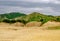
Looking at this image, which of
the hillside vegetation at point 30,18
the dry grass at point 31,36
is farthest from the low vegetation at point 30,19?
the dry grass at point 31,36

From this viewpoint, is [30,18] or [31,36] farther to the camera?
[30,18]

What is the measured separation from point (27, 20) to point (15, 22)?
2.90 metres

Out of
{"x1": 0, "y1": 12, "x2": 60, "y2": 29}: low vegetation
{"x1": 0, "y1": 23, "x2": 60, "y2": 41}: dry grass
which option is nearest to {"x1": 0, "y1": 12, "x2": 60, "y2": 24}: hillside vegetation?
{"x1": 0, "y1": 12, "x2": 60, "y2": 29}: low vegetation

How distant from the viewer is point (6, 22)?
1750 inches

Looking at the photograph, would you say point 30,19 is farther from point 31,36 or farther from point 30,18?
point 31,36

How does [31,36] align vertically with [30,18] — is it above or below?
above

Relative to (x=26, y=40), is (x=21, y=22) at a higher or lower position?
lower

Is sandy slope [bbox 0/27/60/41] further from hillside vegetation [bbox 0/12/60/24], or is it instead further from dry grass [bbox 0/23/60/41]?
hillside vegetation [bbox 0/12/60/24]

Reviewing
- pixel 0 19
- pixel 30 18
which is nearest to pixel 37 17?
pixel 30 18

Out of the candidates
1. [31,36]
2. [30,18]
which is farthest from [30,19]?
[31,36]

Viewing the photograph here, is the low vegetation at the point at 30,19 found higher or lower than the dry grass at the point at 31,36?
lower

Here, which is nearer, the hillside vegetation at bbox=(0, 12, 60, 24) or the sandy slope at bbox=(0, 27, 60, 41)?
the sandy slope at bbox=(0, 27, 60, 41)

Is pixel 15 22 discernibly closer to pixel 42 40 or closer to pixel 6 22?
pixel 6 22

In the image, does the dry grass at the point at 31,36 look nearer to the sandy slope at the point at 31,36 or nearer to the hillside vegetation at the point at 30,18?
the sandy slope at the point at 31,36
